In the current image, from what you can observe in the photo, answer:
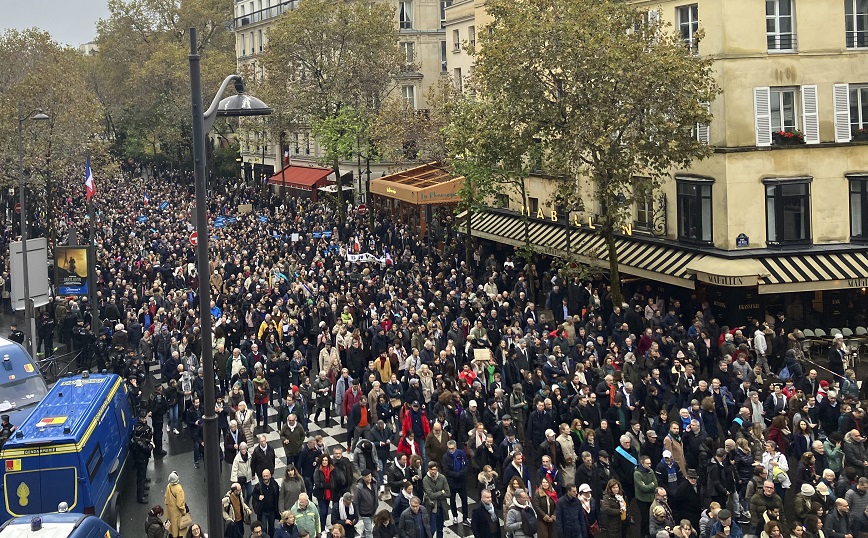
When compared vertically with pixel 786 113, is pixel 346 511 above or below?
below

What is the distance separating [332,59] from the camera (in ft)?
186

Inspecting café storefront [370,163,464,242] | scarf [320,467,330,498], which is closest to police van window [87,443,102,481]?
scarf [320,467,330,498]

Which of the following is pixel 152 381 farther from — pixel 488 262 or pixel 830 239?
pixel 830 239

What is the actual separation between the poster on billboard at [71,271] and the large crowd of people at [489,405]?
2.99 feet

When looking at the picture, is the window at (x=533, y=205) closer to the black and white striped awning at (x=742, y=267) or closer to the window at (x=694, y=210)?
the black and white striped awning at (x=742, y=267)

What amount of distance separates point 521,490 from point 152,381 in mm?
16351

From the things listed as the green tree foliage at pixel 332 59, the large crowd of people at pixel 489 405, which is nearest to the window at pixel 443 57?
the green tree foliage at pixel 332 59

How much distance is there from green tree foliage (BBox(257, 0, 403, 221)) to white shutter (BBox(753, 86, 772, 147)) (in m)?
27.7

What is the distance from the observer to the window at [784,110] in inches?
1193

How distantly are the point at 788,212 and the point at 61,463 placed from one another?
22.0 meters

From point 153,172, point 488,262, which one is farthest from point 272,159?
point 488,262

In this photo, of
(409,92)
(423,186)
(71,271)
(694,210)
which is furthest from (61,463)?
(409,92)

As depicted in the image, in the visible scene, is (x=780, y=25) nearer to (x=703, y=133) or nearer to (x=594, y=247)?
(x=703, y=133)

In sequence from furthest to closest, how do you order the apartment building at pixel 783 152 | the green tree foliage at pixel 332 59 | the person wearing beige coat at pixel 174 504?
the green tree foliage at pixel 332 59 < the apartment building at pixel 783 152 < the person wearing beige coat at pixel 174 504
